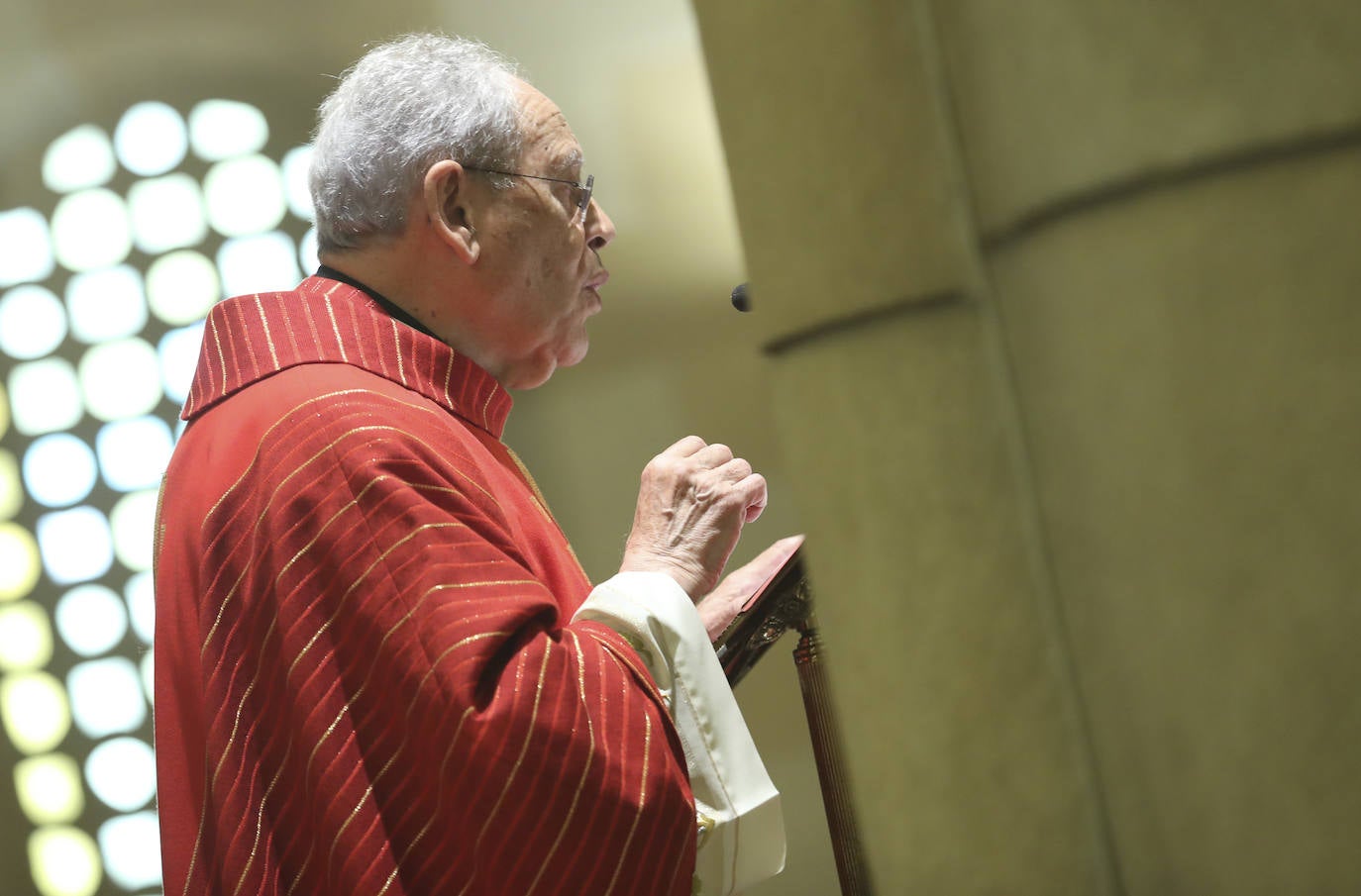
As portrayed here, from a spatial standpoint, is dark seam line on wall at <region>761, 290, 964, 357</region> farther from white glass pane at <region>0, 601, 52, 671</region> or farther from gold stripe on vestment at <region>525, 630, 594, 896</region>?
white glass pane at <region>0, 601, 52, 671</region>

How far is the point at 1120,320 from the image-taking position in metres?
0.57

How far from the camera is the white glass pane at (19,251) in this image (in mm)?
4312

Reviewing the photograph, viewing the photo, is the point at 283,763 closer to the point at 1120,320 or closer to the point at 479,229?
the point at 479,229

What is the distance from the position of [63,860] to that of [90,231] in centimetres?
219

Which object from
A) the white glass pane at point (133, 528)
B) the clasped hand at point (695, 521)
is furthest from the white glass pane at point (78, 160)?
the clasped hand at point (695, 521)

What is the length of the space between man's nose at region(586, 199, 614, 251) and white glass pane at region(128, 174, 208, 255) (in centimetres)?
278

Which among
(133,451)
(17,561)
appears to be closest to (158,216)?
(133,451)

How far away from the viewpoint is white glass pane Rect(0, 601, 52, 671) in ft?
13.8

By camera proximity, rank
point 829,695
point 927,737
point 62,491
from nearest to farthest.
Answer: point 927,737 < point 829,695 < point 62,491

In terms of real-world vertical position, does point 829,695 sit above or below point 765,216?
below

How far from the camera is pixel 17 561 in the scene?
167 inches

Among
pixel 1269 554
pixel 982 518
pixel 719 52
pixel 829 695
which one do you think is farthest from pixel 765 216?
pixel 829 695

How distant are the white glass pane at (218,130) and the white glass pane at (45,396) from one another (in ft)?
3.01

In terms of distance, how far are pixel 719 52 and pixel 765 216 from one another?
10 centimetres
